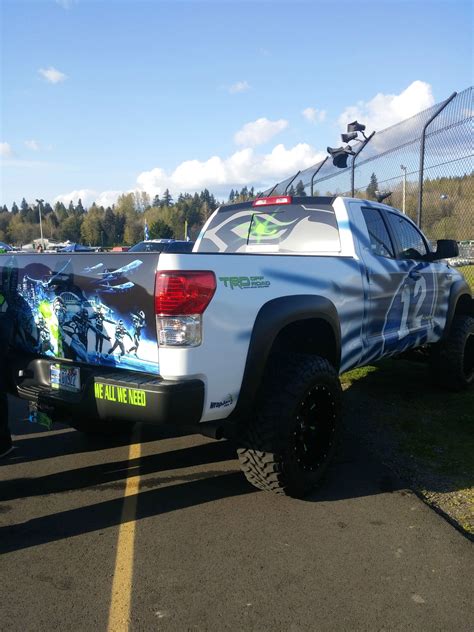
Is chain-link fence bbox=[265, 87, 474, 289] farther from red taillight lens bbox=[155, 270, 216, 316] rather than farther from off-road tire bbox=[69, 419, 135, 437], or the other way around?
red taillight lens bbox=[155, 270, 216, 316]

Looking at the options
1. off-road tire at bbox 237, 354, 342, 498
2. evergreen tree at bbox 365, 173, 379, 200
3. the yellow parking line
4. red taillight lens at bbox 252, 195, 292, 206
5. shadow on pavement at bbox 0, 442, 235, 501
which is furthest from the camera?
evergreen tree at bbox 365, 173, 379, 200

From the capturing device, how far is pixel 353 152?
10727mm

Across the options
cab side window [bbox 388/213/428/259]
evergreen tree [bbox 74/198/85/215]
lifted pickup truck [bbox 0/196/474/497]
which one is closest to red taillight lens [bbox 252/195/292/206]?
lifted pickup truck [bbox 0/196/474/497]

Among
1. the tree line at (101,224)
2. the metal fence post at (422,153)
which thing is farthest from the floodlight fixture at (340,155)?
the tree line at (101,224)

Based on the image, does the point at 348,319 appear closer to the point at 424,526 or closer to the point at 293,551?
the point at 424,526

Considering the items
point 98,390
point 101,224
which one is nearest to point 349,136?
point 98,390

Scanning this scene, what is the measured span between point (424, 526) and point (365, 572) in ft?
2.12

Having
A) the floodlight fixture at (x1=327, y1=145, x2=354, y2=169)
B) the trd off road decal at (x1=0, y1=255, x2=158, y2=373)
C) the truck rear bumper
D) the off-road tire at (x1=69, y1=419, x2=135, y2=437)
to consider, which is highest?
the floodlight fixture at (x1=327, y1=145, x2=354, y2=169)

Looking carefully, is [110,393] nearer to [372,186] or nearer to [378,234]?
[378,234]

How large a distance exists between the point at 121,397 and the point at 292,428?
3.60 ft

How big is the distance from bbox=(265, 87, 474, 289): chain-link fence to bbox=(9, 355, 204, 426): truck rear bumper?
275 inches

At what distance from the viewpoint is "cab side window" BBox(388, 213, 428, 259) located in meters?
5.06

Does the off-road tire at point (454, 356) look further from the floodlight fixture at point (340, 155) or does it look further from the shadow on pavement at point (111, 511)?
the floodlight fixture at point (340, 155)

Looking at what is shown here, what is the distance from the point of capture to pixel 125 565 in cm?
279
